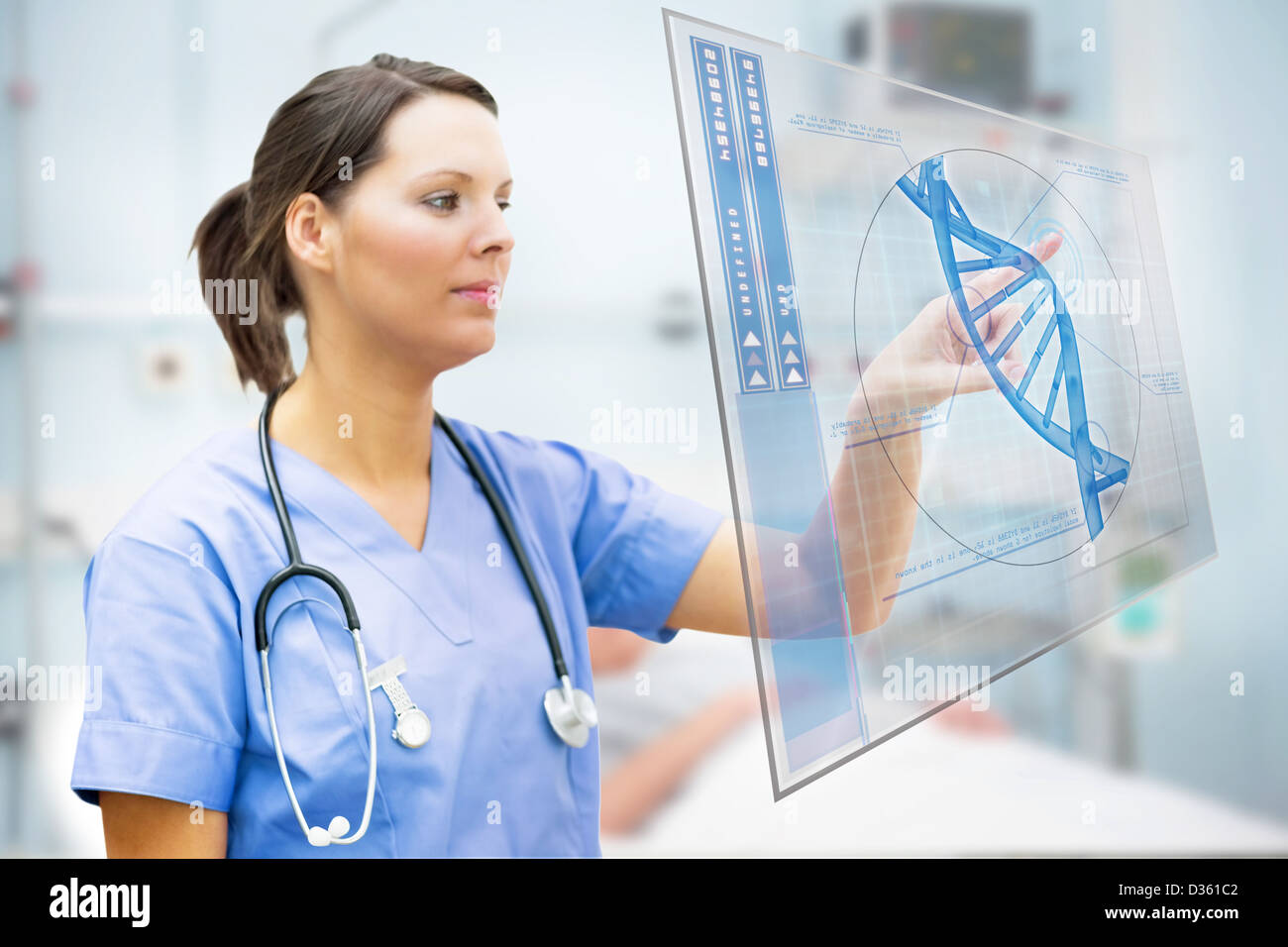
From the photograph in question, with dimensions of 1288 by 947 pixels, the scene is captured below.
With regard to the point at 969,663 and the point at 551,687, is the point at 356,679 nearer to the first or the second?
the point at 551,687

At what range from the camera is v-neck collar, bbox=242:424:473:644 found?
24.8 inches

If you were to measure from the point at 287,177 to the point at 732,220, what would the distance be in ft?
1.13

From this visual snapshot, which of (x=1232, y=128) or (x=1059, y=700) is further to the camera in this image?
(x=1059, y=700)

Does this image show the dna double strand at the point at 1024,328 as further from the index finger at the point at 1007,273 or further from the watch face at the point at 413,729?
the watch face at the point at 413,729

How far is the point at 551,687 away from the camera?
651 millimetres

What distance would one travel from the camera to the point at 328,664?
1.86 ft

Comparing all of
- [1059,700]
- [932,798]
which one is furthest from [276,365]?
[1059,700]

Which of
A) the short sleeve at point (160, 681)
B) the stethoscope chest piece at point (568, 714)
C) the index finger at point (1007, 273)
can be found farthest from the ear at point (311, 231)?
the index finger at point (1007, 273)

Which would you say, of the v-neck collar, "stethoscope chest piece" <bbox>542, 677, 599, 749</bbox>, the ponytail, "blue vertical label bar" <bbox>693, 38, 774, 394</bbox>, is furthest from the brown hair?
"stethoscope chest piece" <bbox>542, 677, 599, 749</bbox>

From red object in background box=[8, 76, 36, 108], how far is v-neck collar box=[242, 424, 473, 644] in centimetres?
46

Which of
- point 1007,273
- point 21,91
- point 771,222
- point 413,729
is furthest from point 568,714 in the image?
point 21,91

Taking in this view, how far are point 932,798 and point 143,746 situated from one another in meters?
0.72

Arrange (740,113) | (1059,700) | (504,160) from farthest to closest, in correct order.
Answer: (1059,700)
(504,160)
(740,113)

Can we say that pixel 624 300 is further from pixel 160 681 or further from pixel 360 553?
pixel 160 681
